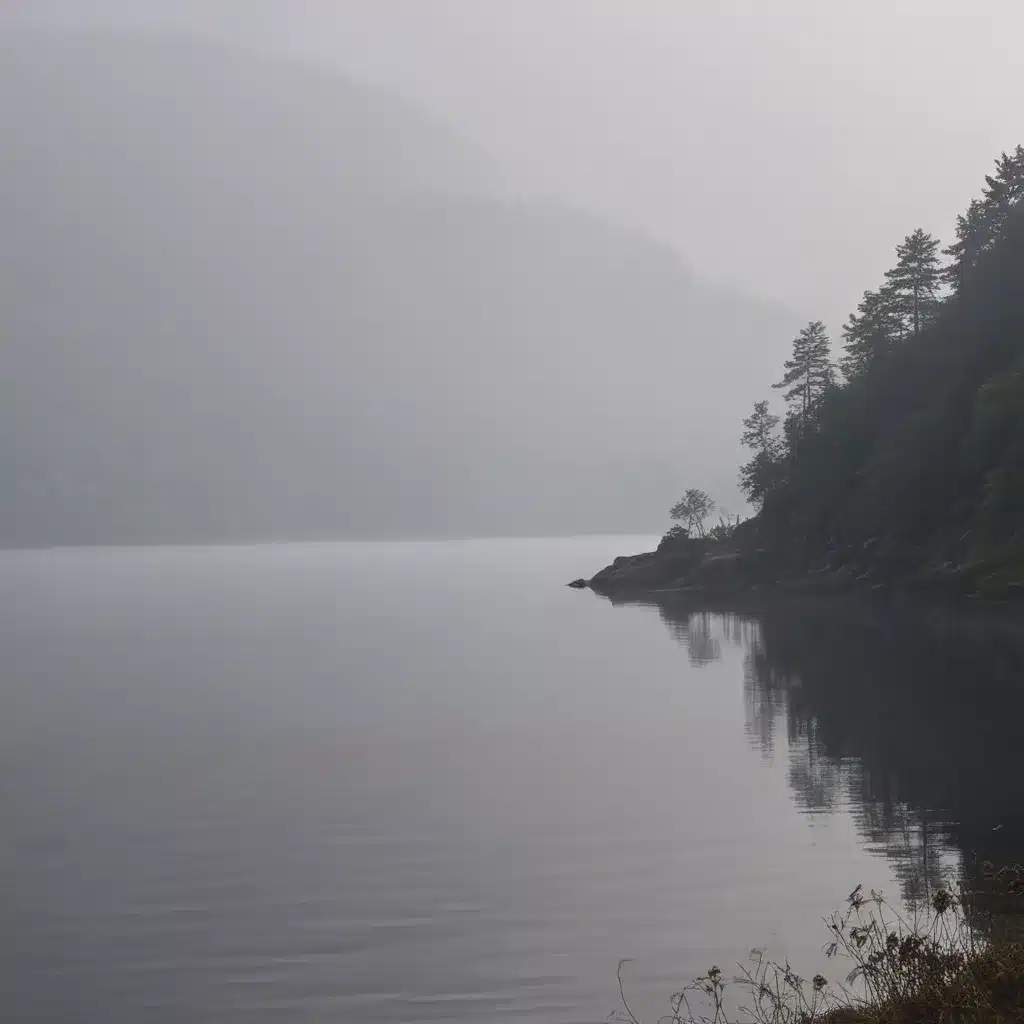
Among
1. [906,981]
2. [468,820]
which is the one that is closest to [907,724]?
[468,820]

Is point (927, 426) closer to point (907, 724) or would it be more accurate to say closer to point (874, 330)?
point (874, 330)

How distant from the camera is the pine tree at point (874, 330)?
106 metres

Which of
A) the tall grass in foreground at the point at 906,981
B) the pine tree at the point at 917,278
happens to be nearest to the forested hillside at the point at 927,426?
the pine tree at the point at 917,278

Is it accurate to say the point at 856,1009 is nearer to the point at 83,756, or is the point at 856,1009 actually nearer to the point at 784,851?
the point at 784,851

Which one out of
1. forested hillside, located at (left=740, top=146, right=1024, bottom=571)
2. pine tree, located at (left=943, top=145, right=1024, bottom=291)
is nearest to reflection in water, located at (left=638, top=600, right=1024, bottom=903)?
forested hillside, located at (left=740, top=146, right=1024, bottom=571)

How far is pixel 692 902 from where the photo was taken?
1689cm

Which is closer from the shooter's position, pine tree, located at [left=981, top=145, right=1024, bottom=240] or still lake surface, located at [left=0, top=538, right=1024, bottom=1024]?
still lake surface, located at [left=0, top=538, right=1024, bottom=1024]

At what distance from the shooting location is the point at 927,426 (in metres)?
84.4

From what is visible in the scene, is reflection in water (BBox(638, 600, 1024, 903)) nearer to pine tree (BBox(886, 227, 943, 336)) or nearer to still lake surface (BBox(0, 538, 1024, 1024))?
still lake surface (BBox(0, 538, 1024, 1024))

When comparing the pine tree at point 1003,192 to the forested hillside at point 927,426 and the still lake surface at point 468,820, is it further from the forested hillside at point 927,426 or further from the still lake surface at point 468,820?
the still lake surface at point 468,820

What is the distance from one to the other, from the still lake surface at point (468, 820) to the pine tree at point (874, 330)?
58196 mm

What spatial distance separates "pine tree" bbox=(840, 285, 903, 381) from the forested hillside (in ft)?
0.64

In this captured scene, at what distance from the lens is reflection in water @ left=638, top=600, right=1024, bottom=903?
1984 centimetres

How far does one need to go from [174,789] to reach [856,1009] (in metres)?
19.0
